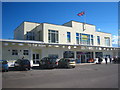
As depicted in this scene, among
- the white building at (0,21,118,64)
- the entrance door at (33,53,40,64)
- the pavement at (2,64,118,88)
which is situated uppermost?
the white building at (0,21,118,64)

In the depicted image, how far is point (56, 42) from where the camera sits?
26750 millimetres

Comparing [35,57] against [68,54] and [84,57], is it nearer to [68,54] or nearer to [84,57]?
[68,54]

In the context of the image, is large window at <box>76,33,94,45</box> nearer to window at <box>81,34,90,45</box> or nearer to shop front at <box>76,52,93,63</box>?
window at <box>81,34,90,45</box>

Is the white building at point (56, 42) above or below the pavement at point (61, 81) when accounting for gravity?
above

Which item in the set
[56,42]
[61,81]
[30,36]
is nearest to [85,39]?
[56,42]

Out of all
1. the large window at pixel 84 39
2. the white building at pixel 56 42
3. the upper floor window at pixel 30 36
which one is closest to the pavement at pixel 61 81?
the white building at pixel 56 42

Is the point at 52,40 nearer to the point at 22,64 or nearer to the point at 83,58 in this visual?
the point at 83,58

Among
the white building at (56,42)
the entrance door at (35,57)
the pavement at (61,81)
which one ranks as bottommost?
the pavement at (61,81)

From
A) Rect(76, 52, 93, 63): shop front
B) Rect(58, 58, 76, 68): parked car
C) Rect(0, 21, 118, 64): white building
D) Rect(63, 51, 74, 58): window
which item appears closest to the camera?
Rect(58, 58, 76, 68): parked car

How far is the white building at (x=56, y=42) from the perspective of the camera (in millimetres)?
20797

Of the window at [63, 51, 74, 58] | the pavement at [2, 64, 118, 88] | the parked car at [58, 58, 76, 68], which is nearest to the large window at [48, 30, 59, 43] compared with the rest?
the window at [63, 51, 74, 58]

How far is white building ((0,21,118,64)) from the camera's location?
20.8 m

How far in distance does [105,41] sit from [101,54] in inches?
208

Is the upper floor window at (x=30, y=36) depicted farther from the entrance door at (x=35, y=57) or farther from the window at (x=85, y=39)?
the window at (x=85, y=39)
